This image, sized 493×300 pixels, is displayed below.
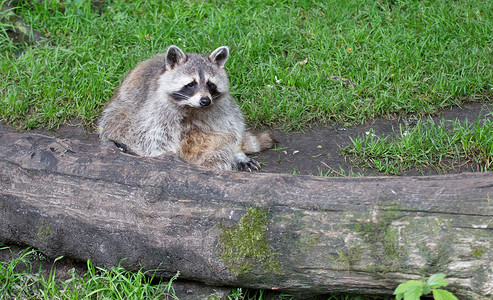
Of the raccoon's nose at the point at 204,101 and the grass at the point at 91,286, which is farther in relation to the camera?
the raccoon's nose at the point at 204,101

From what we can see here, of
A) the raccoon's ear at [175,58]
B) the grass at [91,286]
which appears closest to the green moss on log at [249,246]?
the grass at [91,286]

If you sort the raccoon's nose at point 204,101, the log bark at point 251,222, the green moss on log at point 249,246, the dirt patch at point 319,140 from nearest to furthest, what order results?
the log bark at point 251,222
the green moss on log at point 249,246
the raccoon's nose at point 204,101
the dirt patch at point 319,140

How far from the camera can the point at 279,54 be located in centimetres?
518

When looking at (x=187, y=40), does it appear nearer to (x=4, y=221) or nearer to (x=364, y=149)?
(x=364, y=149)

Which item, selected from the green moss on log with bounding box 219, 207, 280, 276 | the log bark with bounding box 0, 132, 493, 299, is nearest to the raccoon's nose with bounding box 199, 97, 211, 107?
the log bark with bounding box 0, 132, 493, 299

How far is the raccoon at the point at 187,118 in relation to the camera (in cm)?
398

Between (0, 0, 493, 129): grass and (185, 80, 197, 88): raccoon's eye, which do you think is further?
(0, 0, 493, 129): grass

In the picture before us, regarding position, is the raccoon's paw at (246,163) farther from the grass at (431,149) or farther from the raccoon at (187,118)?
the grass at (431,149)

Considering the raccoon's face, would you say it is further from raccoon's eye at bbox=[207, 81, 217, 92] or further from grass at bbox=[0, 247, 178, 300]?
grass at bbox=[0, 247, 178, 300]

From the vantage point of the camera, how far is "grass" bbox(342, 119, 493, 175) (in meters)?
3.91

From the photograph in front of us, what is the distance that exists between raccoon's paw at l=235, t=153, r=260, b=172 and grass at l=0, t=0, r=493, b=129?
0.55m

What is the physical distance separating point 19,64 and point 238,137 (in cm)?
227

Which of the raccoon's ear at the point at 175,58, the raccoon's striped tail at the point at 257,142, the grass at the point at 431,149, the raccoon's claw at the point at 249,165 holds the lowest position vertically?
the raccoon's claw at the point at 249,165

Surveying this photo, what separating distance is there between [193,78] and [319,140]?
1197 mm
